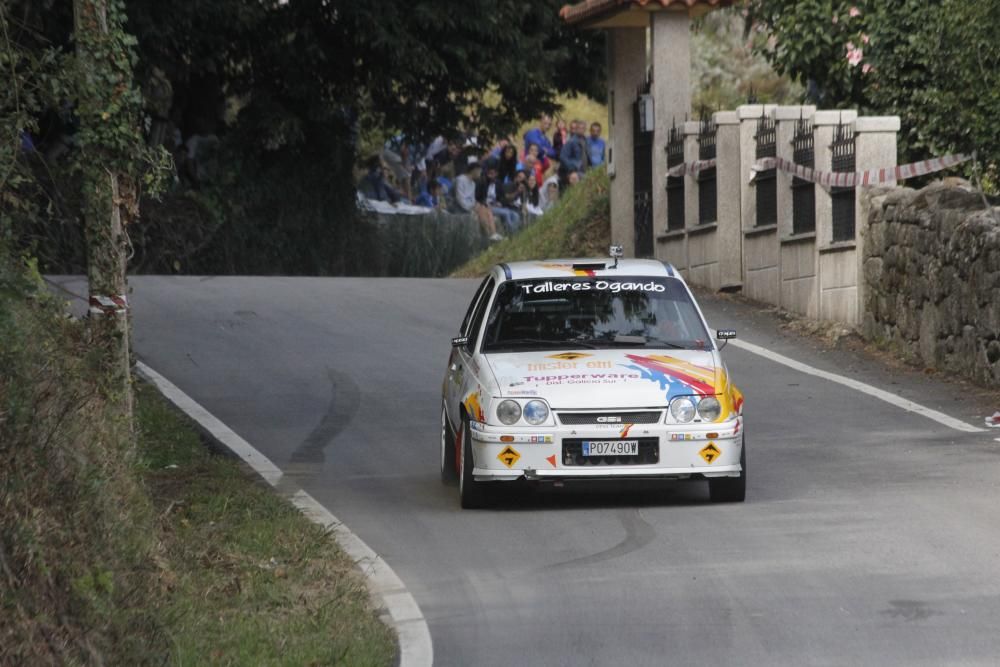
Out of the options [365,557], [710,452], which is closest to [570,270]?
[710,452]

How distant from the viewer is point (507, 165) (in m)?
36.9

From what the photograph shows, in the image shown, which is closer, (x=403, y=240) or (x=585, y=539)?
(x=585, y=539)

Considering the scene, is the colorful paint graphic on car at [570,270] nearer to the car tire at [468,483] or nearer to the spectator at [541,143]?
the car tire at [468,483]

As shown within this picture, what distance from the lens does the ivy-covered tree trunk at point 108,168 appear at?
1134 cm

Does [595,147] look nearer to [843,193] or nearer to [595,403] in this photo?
[843,193]

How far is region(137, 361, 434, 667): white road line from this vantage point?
8.29 m

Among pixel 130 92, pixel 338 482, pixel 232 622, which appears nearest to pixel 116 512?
pixel 232 622

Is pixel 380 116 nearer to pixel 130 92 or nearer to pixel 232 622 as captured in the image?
pixel 130 92

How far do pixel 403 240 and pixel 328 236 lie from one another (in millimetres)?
1464

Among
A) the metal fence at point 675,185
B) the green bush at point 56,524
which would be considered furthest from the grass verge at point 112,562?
the metal fence at point 675,185

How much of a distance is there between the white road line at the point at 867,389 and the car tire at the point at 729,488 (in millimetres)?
3525

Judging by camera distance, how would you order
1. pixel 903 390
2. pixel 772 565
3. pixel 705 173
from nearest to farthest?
pixel 772 565
pixel 903 390
pixel 705 173

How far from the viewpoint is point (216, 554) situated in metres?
9.97

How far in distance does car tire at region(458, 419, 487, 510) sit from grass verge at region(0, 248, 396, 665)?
50.8 inches
